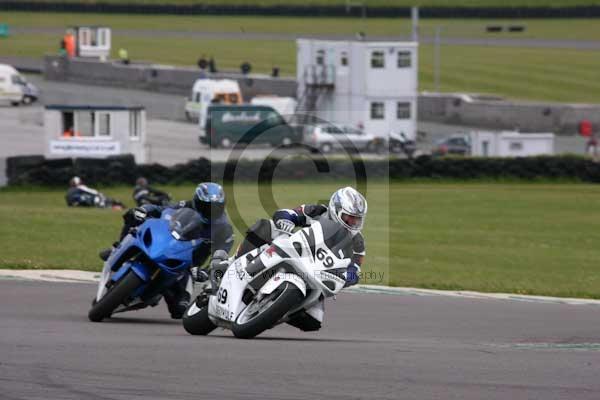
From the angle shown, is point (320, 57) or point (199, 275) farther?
point (320, 57)

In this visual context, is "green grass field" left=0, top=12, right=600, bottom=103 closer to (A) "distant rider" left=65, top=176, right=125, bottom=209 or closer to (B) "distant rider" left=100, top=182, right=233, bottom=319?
(A) "distant rider" left=65, top=176, right=125, bottom=209

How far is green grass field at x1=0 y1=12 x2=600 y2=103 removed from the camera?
66062mm

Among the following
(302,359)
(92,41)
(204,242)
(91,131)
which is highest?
(92,41)

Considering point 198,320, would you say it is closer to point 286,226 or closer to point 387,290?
point 286,226

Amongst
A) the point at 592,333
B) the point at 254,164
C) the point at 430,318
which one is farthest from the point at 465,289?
the point at 254,164

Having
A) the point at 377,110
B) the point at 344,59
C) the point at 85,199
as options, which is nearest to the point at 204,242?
the point at 85,199

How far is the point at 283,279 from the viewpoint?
8688mm

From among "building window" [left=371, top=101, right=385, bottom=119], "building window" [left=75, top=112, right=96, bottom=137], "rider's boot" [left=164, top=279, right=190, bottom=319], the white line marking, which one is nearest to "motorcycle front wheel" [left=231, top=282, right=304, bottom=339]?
"rider's boot" [left=164, top=279, right=190, bottom=319]

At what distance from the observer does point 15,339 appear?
8.20 meters

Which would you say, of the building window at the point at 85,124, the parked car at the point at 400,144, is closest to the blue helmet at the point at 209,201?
the building window at the point at 85,124

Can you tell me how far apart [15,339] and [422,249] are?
39.6ft

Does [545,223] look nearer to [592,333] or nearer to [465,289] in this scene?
[465,289]

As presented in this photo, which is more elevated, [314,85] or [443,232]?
[314,85]

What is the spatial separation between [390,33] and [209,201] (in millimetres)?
68996
